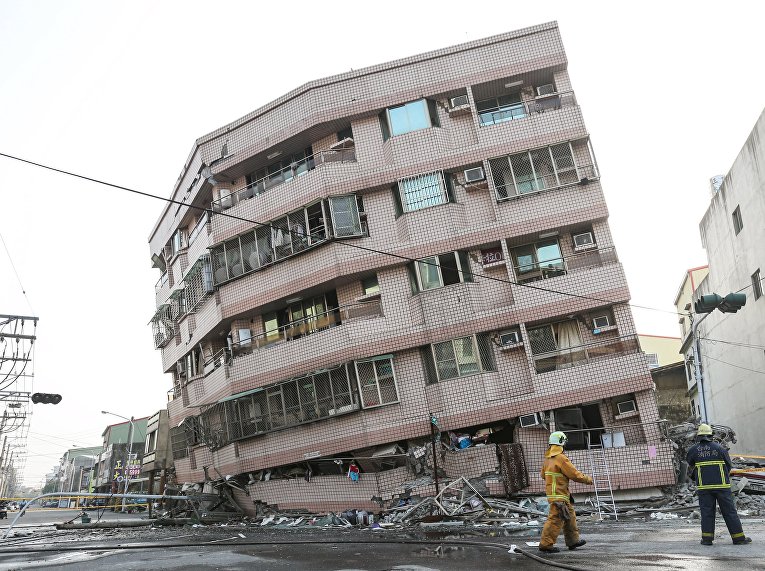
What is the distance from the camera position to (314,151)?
23969 millimetres

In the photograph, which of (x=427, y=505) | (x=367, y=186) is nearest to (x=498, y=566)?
(x=427, y=505)

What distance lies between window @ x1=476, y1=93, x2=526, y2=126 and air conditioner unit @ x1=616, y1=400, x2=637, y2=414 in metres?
9.14

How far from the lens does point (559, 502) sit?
9.73 m

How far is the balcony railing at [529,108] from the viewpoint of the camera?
21.8 metres

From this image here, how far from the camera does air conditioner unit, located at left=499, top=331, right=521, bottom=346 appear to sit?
65.8 feet

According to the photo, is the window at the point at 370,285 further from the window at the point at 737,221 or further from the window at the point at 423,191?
the window at the point at 737,221

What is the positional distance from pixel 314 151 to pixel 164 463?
2310 centimetres

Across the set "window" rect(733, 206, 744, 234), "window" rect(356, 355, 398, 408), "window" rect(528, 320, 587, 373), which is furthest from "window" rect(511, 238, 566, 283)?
"window" rect(733, 206, 744, 234)

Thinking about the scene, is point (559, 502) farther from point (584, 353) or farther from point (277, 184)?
point (277, 184)

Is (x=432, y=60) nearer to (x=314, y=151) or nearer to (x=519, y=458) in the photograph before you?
(x=314, y=151)

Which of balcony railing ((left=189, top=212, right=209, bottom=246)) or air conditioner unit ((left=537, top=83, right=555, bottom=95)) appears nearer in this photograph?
air conditioner unit ((left=537, top=83, right=555, bottom=95))

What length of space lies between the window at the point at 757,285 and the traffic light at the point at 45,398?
2621 cm

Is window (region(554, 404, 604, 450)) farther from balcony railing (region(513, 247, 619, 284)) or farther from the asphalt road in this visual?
the asphalt road

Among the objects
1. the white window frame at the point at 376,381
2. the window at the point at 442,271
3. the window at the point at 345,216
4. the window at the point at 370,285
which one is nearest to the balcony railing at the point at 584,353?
the window at the point at 442,271
